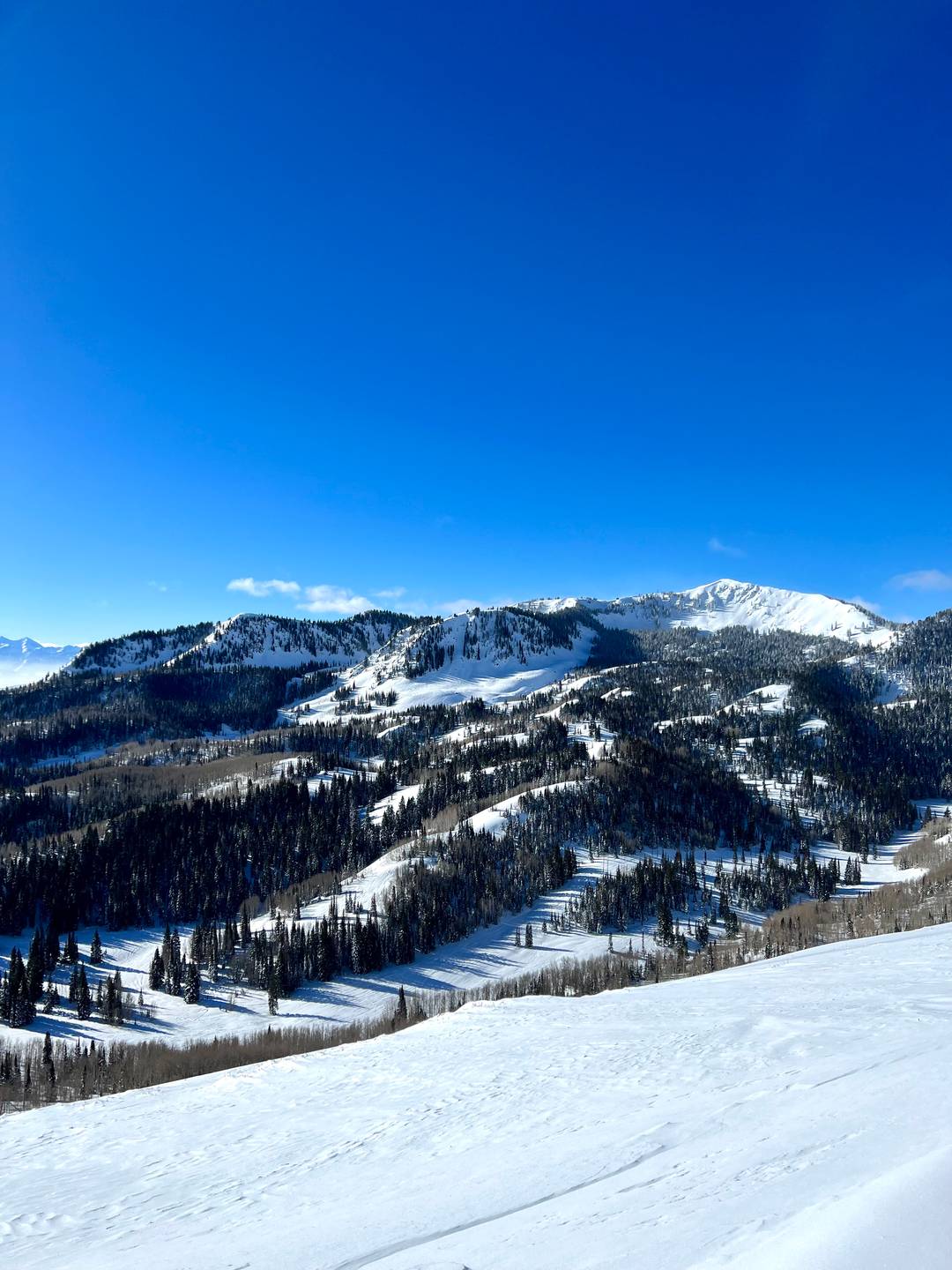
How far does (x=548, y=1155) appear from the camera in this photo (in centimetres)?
1692

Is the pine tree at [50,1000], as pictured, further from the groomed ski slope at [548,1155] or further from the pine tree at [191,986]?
the groomed ski slope at [548,1155]

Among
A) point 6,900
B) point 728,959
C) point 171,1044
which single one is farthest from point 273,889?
point 728,959

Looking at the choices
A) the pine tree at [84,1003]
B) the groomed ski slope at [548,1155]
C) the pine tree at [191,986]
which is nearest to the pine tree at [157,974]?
the pine tree at [191,986]

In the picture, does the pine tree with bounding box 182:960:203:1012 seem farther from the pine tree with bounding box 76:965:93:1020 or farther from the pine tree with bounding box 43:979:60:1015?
the pine tree with bounding box 43:979:60:1015

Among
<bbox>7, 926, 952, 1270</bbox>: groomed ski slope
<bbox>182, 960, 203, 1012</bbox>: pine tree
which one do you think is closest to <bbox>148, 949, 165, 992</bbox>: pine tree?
<bbox>182, 960, 203, 1012</bbox>: pine tree

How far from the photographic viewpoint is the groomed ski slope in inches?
427

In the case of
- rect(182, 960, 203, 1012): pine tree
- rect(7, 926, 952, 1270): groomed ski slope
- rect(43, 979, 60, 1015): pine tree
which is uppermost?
rect(7, 926, 952, 1270): groomed ski slope

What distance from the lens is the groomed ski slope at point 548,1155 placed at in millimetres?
10836

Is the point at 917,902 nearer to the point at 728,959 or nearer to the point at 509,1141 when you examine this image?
the point at 728,959

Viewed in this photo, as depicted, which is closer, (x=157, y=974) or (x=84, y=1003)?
(x=84, y=1003)

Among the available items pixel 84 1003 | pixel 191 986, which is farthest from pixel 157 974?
pixel 84 1003

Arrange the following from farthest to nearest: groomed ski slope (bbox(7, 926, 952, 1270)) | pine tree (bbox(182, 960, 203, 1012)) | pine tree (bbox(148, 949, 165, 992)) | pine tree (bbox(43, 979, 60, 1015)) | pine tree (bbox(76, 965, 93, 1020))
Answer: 1. pine tree (bbox(148, 949, 165, 992))
2. pine tree (bbox(182, 960, 203, 1012))
3. pine tree (bbox(43, 979, 60, 1015))
4. pine tree (bbox(76, 965, 93, 1020))
5. groomed ski slope (bbox(7, 926, 952, 1270))

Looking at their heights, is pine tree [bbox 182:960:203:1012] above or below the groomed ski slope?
below

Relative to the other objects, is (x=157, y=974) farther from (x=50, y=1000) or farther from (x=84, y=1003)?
(x=50, y=1000)
